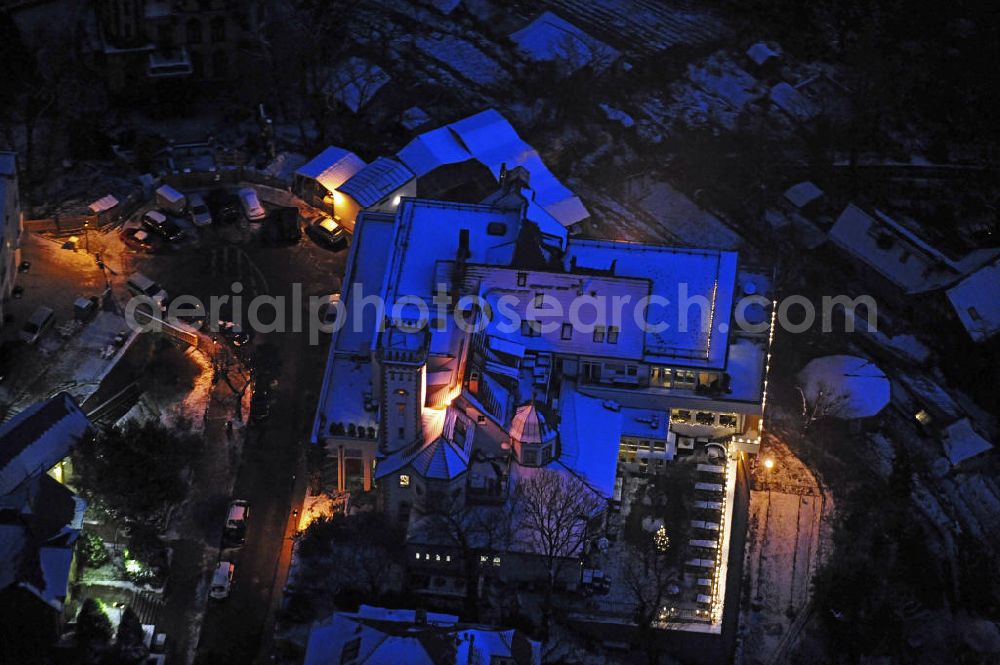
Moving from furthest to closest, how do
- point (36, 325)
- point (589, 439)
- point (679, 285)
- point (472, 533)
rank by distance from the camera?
point (36, 325)
point (679, 285)
point (589, 439)
point (472, 533)

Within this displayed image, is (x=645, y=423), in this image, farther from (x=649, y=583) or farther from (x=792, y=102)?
(x=792, y=102)

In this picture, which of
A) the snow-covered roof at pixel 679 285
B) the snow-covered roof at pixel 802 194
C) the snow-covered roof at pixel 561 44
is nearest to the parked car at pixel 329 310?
the snow-covered roof at pixel 679 285

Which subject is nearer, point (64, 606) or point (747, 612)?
point (64, 606)

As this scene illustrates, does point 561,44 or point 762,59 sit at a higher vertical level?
point 561,44

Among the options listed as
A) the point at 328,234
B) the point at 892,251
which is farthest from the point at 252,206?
the point at 892,251

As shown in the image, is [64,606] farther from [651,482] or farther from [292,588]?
[651,482]

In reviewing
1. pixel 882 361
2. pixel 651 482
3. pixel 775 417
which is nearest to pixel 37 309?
pixel 651 482
